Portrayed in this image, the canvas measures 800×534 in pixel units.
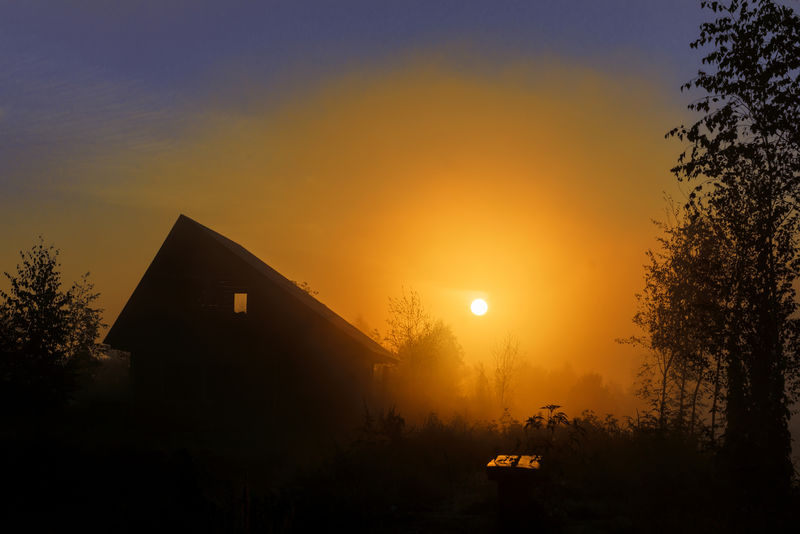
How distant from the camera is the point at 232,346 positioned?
25469 millimetres

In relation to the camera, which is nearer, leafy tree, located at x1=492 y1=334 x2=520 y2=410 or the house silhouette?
the house silhouette

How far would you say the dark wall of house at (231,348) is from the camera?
24.7 m

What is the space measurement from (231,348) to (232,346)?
0.09 m

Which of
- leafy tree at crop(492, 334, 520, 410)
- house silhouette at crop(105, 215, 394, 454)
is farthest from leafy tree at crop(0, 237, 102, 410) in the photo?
leafy tree at crop(492, 334, 520, 410)

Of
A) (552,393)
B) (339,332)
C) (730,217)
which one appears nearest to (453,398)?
(339,332)

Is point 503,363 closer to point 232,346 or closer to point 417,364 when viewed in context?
point 417,364

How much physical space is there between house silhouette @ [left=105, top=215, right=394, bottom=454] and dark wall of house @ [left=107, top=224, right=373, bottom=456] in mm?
39

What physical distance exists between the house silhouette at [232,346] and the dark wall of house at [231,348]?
39mm

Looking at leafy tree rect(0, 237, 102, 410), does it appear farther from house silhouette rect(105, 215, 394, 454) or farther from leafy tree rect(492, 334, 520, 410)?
leafy tree rect(492, 334, 520, 410)

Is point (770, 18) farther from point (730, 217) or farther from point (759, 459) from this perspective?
point (759, 459)

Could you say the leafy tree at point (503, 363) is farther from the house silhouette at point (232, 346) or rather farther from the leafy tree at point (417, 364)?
the house silhouette at point (232, 346)

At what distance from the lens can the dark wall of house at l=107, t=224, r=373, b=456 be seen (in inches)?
973

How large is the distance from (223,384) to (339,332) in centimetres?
516

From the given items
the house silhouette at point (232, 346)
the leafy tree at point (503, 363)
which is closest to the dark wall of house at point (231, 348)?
the house silhouette at point (232, 346)
